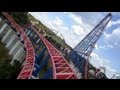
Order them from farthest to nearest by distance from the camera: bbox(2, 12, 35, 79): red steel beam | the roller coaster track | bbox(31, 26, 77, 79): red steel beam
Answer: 1. bbox(31, 26, 77, 79): red steel beam
2. the roller coaster track
3. bbox(2, 12, 35, 79): red steel beam

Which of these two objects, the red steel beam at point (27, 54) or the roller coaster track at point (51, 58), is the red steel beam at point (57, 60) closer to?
the roller coaster track at point (51, 58)

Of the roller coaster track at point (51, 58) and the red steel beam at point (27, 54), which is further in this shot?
the roller coaster track at point (51, 58)

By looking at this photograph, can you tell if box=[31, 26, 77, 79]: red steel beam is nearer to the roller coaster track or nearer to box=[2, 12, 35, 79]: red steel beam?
the roller coaster track

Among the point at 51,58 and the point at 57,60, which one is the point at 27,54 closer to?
the point at 57,60

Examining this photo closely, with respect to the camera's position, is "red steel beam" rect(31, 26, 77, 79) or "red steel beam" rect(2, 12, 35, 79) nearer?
"red steel beam" rect(2, 12, 35, 79)

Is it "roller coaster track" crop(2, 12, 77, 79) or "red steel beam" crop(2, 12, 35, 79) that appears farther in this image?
"roller coaster track" crop(2, 12, 77, 79)

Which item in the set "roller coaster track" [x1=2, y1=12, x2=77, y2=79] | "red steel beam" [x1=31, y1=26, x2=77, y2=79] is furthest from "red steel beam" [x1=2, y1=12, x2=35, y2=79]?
"red steel beam" [x1=31, y1=26, x2=77, y2=79]

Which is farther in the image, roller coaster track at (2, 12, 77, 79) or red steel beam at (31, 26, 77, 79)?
red steel beam at (31, 26, 77, 79)

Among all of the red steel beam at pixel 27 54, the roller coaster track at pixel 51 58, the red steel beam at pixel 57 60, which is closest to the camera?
the red steel beam at pixel 27 54

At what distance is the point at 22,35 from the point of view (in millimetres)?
5676

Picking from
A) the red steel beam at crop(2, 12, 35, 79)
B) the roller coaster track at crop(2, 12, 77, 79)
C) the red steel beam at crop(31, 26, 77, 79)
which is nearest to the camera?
the red steel beam at crop(2, 12, 35, 79)

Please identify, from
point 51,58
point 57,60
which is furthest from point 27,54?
point 51,58

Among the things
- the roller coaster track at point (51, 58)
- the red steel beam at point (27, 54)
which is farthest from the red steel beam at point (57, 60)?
the red steel beam at point (27, 54)
